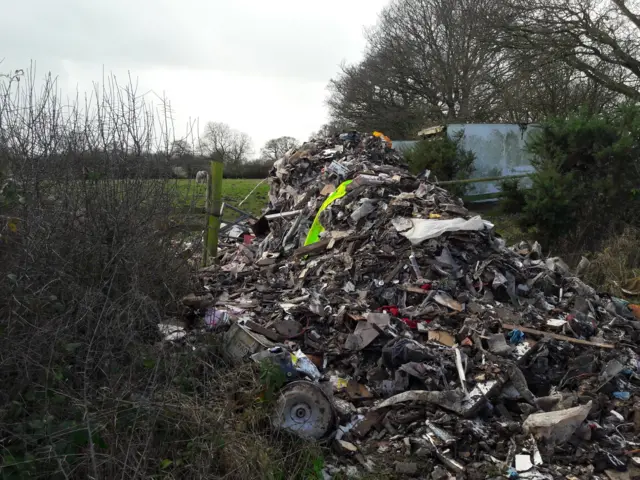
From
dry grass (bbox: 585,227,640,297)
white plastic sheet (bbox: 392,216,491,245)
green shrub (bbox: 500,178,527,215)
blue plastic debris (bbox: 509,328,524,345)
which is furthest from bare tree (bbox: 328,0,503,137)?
blue plastic debris (bbox: 509,328,524,345)

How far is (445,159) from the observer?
13219 millimetres

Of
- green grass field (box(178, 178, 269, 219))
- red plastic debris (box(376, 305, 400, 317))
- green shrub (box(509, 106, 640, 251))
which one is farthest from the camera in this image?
green shrub (box(509, 106, 640, 251))

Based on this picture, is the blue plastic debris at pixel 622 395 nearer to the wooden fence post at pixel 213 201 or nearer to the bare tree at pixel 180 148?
the bare tree at pixel 180 148

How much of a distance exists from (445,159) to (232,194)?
6736 millimetres

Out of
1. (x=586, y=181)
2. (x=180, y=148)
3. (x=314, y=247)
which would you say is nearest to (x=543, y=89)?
(x=586, y=181)

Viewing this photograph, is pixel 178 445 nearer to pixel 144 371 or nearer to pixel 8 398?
pixel 144 371

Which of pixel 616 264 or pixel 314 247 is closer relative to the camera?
pixel 314 247

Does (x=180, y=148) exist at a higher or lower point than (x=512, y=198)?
higher

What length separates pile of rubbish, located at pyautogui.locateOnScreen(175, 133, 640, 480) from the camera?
144 inches

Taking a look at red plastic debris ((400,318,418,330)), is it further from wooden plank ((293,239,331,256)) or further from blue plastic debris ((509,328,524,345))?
wooden plank ((293,239,331,256))

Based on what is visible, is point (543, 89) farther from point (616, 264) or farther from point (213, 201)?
point (213, 201)

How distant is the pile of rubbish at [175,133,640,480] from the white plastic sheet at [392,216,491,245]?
19mm

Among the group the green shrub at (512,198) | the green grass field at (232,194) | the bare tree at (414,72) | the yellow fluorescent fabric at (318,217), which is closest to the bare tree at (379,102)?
the bare tree at (414,72)

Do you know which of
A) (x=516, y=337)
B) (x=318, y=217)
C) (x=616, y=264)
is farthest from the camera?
(x=616, y=264)
